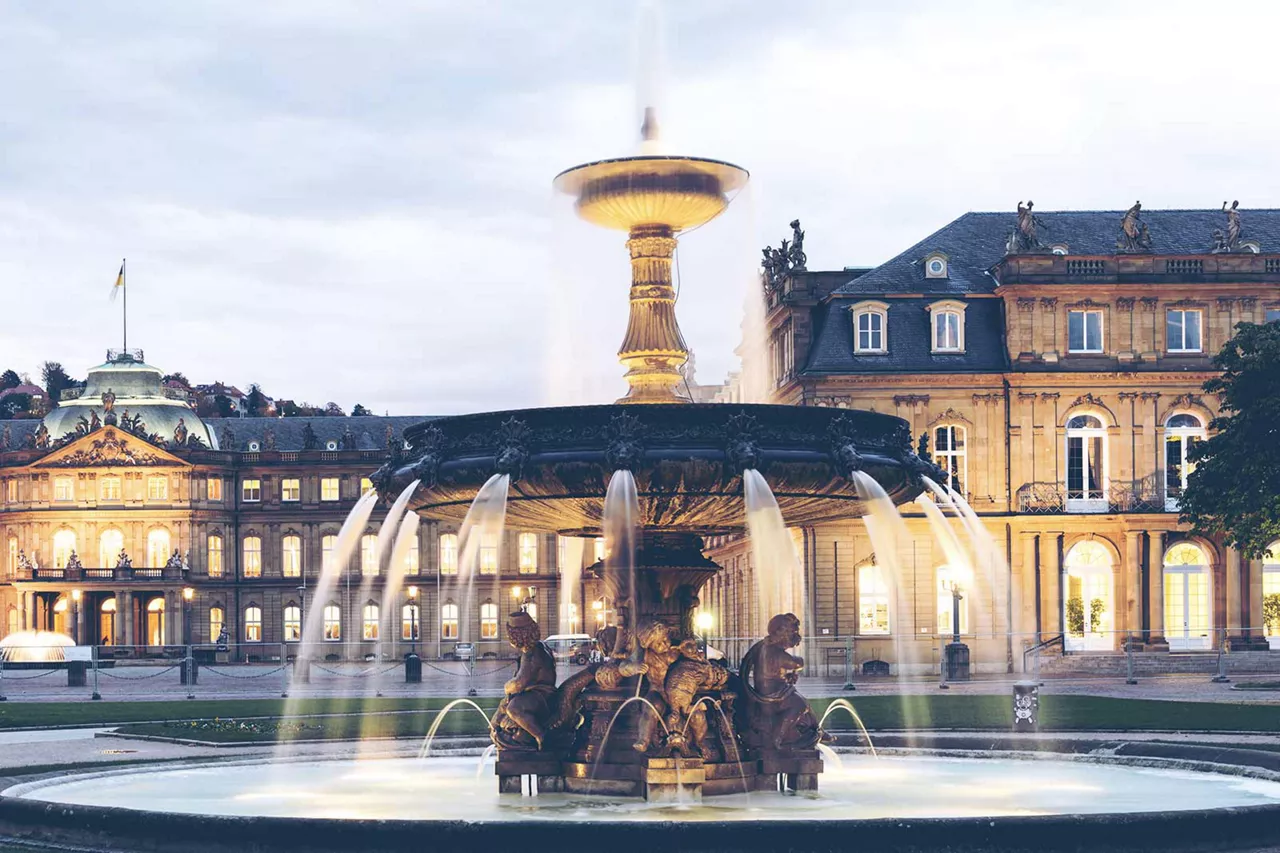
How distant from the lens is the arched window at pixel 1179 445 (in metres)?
68.1

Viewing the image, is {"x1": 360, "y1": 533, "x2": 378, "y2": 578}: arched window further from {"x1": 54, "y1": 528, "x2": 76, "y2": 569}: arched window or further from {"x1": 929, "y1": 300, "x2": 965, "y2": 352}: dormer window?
{"x1": 929, "y1": 300, "x2": 965, "y2": 352}: dormer window

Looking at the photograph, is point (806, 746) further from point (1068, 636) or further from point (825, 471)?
point (1068, 636)

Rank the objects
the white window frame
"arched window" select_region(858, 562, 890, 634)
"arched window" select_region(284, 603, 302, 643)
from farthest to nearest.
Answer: "arched window" select_region(284, 603, 302, 643)
the white window frame
"arched window" select_region(858, 562, 890, 634)

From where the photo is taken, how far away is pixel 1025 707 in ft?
90.2

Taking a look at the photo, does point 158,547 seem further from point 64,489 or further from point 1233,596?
point 1233,596

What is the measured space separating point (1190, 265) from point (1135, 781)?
52002 mm

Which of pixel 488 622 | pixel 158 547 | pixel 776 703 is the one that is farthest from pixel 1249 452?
pixel 158 547

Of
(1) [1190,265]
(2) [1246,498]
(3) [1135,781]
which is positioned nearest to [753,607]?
(1) [1190,265]

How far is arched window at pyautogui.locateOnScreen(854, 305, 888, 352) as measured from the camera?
68062 mm

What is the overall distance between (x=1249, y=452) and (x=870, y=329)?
1927cm

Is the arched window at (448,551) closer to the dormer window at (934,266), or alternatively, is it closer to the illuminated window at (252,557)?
the illuminated window at (252,557)

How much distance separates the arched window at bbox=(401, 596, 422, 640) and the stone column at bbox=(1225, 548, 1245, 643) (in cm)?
5911

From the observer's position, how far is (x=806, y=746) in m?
16.8

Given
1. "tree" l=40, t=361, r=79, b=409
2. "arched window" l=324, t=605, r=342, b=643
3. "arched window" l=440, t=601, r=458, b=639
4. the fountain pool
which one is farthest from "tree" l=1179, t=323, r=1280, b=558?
"tree" l=40, t=361, r=79, b=409
